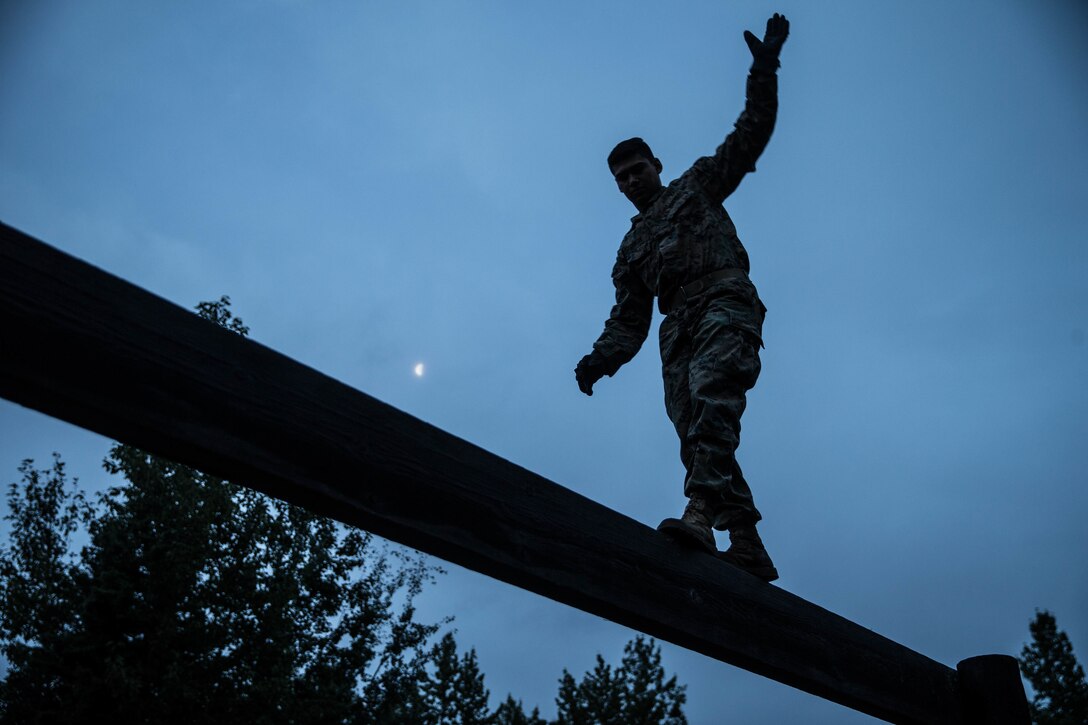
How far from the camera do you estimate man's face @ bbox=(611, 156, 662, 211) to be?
4133 mm

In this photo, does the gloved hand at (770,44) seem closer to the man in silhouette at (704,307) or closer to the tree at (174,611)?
the man in silhouette at (704,307)

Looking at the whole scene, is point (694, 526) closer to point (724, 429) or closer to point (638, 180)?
point (724, 429)

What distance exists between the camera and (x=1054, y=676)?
30.7 metres

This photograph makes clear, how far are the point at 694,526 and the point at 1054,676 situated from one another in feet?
117

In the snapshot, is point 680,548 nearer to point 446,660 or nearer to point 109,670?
point 109,670

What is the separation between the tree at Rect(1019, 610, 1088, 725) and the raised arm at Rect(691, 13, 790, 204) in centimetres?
3361

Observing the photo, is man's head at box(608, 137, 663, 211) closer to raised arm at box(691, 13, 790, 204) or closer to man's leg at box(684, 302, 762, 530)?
raised arm at box(691, 13, 790, 204)

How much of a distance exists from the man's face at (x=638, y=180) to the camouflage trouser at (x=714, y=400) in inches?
31.4

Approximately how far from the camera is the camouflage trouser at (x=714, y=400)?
10.4 ft

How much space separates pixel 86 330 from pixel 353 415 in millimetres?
573

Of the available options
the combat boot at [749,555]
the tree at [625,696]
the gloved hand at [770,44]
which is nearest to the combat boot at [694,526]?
the combat boot at [749,555]

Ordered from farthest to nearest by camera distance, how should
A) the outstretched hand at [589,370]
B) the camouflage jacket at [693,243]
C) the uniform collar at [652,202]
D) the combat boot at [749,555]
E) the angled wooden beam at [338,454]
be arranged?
the uniform collar at [652,202] → the outstretched hand at [589,370] → the camouflage jacket at [693,243] → the combat boot at [749,555] → the angled wooden beam at [338,454]

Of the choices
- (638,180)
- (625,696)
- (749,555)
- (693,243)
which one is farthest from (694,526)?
(625,696)

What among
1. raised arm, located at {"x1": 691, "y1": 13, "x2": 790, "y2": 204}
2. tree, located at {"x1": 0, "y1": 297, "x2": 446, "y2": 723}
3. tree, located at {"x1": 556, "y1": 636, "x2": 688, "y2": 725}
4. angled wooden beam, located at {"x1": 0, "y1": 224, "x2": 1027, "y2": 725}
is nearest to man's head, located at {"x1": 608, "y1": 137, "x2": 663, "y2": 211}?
raised arm, located at {"x1": 691, "y1": 13, "x2": 790, "y2": 204}
